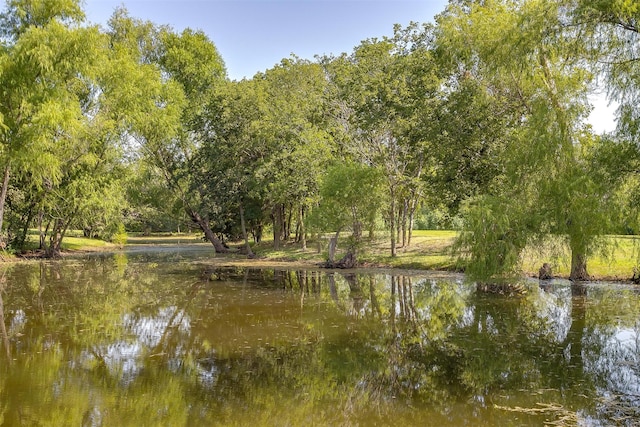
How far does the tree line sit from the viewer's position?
995 centimetres

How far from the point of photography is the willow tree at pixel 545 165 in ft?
Answer: 32.0

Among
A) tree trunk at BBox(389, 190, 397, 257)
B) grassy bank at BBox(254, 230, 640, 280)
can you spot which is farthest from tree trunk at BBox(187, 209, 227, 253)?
tree trunk at BBox(389, 190, 397, 257)

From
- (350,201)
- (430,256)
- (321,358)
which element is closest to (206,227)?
(350,201)

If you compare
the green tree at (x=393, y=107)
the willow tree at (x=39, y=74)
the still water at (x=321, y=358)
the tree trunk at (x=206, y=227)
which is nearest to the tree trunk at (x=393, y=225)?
the green tree at (x=393, y=107)

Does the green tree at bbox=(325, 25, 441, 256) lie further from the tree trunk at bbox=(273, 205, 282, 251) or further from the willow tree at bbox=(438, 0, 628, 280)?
the tree trunk at bbox=(273, 205, 282, 251)

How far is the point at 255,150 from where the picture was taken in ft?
109

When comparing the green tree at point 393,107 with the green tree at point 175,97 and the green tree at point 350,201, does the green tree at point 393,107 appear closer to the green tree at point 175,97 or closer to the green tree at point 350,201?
the green tree at point 350,201

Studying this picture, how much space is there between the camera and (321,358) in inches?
348

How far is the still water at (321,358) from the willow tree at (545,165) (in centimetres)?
198

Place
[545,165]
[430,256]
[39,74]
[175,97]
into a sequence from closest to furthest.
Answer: [545,165], [39,74], [430,256], [175,97]

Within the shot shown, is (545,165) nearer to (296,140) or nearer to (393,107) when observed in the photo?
(393,107)

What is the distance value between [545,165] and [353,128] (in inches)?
618

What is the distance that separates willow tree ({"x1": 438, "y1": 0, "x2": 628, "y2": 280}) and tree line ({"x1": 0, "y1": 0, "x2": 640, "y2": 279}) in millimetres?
45

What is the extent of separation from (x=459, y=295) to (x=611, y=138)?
26.3 ft
